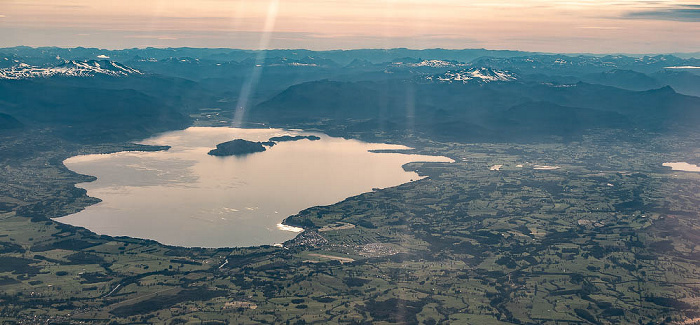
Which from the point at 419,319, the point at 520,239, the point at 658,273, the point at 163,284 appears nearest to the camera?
the point at 419,319

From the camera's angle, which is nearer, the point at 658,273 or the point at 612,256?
the point at 658,273

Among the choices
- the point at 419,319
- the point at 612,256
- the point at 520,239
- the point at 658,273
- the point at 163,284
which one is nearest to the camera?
the point at 419,319

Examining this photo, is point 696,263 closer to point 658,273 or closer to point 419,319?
point 658,273

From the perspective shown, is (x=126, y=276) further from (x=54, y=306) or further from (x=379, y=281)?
(x=379, y=281)

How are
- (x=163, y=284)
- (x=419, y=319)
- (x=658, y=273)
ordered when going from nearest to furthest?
(x=419, y=319) < (x=163, y=284) < (x=658, y=273)

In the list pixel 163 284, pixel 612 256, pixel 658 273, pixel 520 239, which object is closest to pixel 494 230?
pixel 520 239

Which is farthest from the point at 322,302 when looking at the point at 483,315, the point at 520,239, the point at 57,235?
the point at 57,235

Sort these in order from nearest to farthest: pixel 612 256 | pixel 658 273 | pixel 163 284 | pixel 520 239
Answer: pixel 163 284, pixel 658 273, pixel 612 256, pixel 520 239

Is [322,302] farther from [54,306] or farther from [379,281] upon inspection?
[54,306]

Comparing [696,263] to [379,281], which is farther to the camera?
[696,263]
